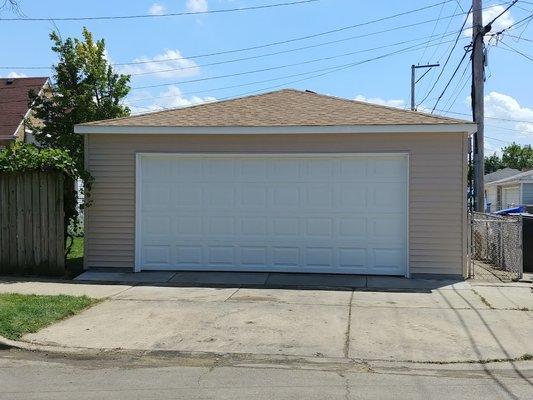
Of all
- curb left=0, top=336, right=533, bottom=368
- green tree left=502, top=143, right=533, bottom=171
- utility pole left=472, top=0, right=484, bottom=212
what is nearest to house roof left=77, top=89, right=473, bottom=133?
utility pole left=472, top=0, right=484, bottom=212

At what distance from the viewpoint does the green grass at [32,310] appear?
7383 mm

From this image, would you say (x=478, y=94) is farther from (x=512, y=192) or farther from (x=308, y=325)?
(x=512, y=192)

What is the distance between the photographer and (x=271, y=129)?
450 inches

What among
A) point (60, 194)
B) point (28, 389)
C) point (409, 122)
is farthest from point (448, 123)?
point (28, 389)

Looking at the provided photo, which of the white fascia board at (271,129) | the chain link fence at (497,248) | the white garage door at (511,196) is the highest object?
the white fascia board at (271,129)

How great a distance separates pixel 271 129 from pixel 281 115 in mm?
1030

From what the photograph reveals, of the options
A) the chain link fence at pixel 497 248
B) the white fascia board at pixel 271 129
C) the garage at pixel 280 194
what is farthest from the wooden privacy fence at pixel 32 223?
the chain link fence at pixel 497 248

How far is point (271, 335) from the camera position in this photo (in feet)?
24.1

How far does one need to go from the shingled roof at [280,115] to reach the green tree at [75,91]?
798 cm

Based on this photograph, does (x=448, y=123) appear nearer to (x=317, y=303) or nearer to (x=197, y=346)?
(x=317, y=303)

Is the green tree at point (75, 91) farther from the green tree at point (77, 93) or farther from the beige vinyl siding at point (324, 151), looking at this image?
the beige vinyl siding at point (324, 151)

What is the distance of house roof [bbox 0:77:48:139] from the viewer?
27.0 metres

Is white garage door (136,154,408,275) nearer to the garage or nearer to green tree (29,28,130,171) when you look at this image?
the garage

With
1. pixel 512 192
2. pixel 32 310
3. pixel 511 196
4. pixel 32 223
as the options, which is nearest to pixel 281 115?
pixel 32 223
